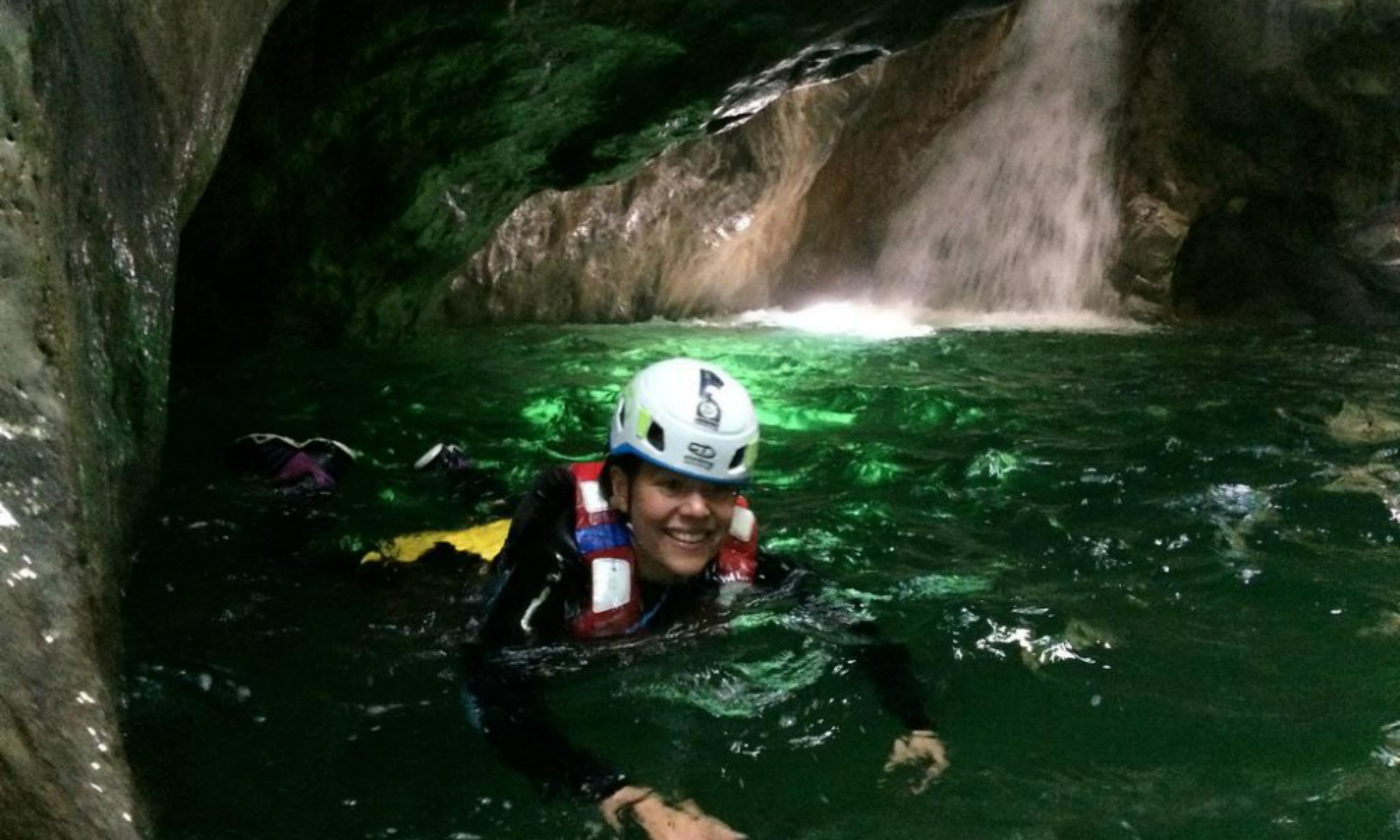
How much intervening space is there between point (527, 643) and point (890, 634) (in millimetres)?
1291

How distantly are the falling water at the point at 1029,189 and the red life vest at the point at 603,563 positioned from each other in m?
11.8

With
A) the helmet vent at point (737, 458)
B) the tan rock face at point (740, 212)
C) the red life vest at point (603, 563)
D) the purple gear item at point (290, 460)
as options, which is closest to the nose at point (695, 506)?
the helmet vent at point (737, 458)

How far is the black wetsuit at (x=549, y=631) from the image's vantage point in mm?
2984

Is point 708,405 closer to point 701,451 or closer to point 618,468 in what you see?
point 701,451

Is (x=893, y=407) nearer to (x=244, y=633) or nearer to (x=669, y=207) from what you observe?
(x=244, y=633)

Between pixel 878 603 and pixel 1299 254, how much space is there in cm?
1125

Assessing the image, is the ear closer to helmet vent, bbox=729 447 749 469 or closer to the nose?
the nose

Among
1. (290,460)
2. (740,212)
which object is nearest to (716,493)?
(290,460)

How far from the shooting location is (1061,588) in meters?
4.59

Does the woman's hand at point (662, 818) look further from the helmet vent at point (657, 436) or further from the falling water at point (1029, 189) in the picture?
the falling water at point (1029, 189)

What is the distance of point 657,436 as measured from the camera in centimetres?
358

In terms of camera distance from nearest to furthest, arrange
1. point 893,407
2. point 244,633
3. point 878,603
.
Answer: point 244,633
point 878,603
point 893,407

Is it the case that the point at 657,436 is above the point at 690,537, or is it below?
above

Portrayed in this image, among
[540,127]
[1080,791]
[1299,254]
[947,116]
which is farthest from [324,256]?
[1299,254]
